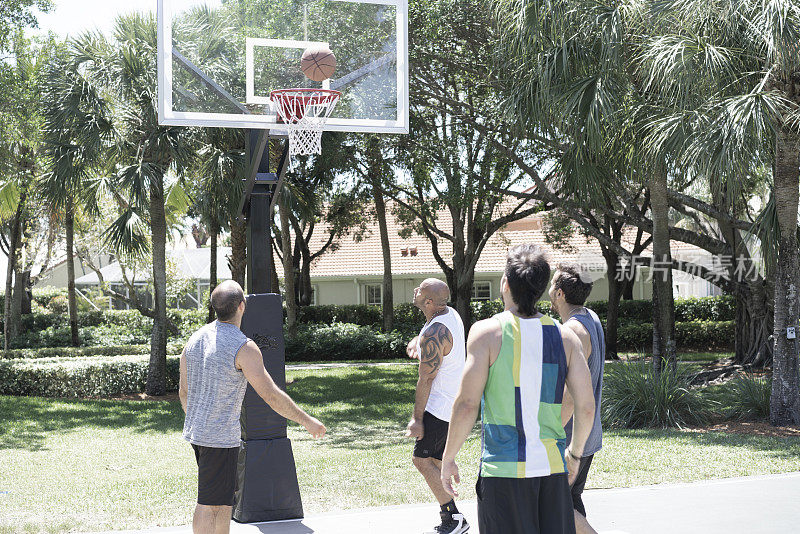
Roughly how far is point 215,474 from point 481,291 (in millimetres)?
30516

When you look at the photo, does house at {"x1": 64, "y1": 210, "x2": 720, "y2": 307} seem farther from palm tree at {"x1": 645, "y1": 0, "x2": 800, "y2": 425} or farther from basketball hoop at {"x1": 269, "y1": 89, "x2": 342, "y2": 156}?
basketball hoop at {"x1": 269, "y1": 89, "x2": 342, "y2": 156}

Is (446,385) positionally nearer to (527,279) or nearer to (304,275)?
(527,279)

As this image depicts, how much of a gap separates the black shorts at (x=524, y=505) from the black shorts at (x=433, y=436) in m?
1.84

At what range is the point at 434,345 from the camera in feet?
17.1

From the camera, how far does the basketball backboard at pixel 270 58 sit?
24.9 feet

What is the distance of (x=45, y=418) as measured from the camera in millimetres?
13117

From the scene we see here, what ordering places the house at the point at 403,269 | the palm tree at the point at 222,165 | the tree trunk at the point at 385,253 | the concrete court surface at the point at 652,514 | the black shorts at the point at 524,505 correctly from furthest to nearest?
the house at the point at 403,269
the tree trunk at the point at 385,253
the palm tree at the point at 222,165
the concrete court surface at the point at 652,514
the black shorts at the point at 524,505

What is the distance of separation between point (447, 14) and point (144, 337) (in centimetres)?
1960

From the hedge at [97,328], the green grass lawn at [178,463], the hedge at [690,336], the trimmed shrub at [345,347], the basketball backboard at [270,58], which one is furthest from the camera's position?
the hedge at [97,328]

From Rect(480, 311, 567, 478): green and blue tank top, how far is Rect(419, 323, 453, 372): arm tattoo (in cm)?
175

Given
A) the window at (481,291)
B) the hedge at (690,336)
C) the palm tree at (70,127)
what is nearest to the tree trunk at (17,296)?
the palm tree at (70,127)

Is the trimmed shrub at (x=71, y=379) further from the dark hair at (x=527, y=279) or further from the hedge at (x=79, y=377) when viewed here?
the dark hair at (x=527, y=279)

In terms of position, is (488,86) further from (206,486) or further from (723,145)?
(206,486)

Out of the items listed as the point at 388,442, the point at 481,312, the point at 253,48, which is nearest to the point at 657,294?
the point at 388,442
